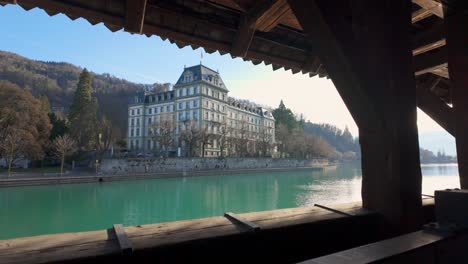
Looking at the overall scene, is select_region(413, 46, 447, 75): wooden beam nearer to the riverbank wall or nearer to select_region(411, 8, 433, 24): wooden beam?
select_region(411, 8, 433, 24): wooden beam

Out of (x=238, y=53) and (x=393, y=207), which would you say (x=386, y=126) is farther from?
(x=238, y=53)

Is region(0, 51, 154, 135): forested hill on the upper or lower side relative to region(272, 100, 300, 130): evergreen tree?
upper

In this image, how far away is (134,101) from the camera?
5444 centimetres

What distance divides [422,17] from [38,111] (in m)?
34.9

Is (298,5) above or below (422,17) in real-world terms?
below

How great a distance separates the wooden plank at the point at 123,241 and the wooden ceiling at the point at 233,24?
66.5 inches

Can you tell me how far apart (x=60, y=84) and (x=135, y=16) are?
77747 millimetres

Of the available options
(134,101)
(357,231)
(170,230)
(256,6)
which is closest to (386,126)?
(357,231)

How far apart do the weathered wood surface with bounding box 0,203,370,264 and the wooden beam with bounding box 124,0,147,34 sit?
1.66 m

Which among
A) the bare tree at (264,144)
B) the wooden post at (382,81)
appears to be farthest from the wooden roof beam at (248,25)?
the bare tree at (264,144)

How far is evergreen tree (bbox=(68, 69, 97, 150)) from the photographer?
34906 mm

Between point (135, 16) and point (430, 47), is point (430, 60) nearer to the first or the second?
point (430, 47)

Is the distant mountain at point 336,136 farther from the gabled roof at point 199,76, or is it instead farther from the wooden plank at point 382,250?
the wooden plank at point 382,250

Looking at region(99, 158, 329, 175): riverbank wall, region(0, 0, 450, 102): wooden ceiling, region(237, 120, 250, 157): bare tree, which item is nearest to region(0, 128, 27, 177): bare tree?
region(99, 158, 329, 175): riverbank wall
